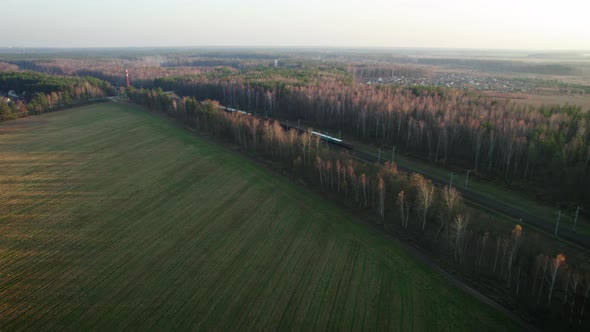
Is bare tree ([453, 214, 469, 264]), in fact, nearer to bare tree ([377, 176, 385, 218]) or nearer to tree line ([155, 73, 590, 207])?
bare tree ([377, 176, 385, 218])

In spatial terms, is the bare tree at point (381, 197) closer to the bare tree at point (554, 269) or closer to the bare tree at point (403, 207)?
the bare tree at point (403, 207)

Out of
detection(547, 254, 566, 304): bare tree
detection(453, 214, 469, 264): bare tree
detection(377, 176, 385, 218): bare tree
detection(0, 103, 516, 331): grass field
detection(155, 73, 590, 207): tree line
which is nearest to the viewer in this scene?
detection(547, 254, 566, 304): bare tree

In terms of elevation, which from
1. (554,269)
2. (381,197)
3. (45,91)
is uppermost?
(45,91)

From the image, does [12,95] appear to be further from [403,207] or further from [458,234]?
[458,234]

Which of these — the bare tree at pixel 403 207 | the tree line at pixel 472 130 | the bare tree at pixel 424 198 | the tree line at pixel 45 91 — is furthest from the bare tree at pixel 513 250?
the tree line at pixel 45 91

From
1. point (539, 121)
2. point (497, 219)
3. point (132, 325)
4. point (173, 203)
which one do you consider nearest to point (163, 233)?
point (173, 203)

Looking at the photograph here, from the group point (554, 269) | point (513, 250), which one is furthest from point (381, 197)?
point (554, 269)

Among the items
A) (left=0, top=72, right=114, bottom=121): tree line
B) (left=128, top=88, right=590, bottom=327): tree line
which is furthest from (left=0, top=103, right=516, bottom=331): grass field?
(left=0, top=72, right=114, bottom=121): tree line
